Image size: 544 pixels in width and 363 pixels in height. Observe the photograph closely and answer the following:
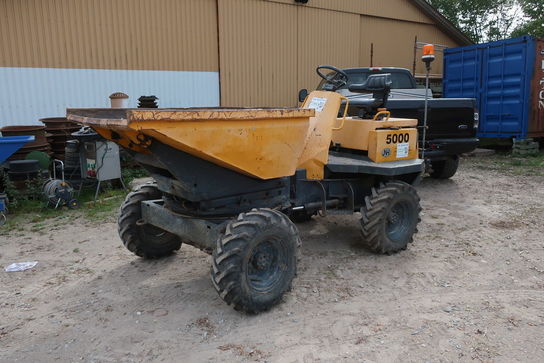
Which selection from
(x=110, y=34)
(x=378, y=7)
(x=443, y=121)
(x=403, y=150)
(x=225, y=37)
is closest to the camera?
(x=403, y=150)

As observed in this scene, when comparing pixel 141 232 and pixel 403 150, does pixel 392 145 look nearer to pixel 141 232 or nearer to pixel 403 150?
pixel 403 150

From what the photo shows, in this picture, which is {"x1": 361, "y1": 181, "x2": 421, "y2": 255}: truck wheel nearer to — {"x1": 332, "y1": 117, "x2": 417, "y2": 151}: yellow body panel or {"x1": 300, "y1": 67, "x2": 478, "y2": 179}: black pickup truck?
{"x1": 332, "y1": 117, "x2": 417, "y2": 151}: yellow body panel

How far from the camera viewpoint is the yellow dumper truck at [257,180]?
331cm

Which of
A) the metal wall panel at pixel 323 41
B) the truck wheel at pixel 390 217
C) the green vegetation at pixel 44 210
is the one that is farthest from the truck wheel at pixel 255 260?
the metal wall panel at pixel 323 41

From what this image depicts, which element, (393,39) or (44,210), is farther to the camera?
(393,39)

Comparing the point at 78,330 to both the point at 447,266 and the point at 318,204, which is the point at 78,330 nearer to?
the point at 318,204

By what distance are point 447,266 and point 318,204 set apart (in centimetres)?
139

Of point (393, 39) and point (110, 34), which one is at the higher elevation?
point (393, 39)

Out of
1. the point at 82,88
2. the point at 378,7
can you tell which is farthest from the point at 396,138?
the point at 378,7

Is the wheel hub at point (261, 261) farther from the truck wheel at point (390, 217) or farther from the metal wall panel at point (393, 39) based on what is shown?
the metal wall panel at point (393, 39)

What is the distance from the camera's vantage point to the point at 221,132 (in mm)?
Answer: 3303

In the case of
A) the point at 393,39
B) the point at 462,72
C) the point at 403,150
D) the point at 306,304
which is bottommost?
the point at 306,304

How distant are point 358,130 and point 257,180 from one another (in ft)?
5.19

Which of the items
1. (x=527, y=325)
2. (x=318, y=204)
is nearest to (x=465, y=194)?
(x=318, y=204)
